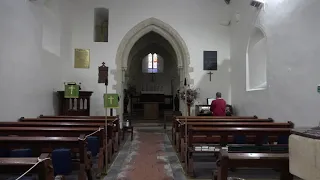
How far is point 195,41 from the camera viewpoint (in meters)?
9.68

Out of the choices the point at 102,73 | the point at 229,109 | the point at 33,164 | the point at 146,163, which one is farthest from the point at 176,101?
the point at 33,164

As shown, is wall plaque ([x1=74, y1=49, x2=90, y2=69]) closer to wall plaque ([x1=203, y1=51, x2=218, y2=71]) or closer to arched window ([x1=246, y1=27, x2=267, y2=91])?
wall plaque ([x1=203, y1=51, x2=218, y2=71])

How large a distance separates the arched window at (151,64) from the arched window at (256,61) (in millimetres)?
9354

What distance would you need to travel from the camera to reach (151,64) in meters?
16.8

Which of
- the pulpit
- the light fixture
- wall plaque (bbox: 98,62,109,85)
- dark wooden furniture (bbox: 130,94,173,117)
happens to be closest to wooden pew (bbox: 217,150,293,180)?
the light fixture

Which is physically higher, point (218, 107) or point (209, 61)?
point (209, 61)

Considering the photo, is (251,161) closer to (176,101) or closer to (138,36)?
(138,36)

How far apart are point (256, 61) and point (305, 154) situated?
21.2 ft

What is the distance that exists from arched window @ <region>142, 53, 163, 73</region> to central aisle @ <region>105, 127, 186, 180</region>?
10242mm

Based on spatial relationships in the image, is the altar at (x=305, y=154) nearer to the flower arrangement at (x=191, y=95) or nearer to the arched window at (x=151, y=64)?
the flower arrangement at (x=191, y=95)

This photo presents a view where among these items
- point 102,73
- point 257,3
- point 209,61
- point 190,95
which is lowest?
point 190,95

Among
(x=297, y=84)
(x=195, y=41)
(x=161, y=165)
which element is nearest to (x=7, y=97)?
(x=161, y=165)

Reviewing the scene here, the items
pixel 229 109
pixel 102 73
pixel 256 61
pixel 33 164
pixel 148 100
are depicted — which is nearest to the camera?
pixel 33 164

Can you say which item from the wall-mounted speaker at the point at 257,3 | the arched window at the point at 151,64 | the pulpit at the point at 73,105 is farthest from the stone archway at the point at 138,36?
the arched window at the point at 151,64
